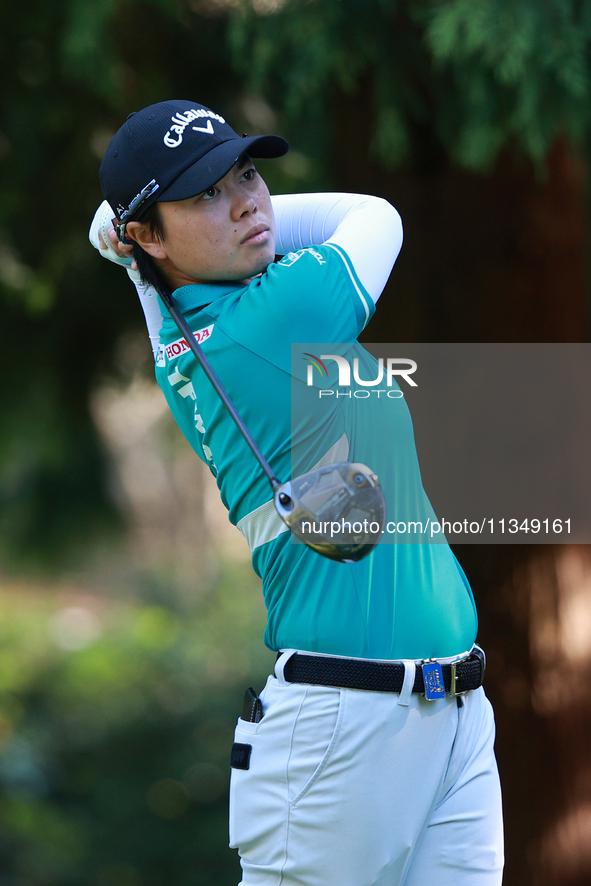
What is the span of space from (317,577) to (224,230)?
62cm

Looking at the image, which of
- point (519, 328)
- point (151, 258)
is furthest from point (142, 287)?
point (519, 328)

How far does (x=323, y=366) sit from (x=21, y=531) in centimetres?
284

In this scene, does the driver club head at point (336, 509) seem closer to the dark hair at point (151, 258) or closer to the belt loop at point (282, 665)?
the belt loop at point (282, 665)

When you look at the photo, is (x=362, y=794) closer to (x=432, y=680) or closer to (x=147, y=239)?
(x=432, y=680)

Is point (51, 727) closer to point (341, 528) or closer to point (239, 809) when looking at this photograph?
point (239, 809)

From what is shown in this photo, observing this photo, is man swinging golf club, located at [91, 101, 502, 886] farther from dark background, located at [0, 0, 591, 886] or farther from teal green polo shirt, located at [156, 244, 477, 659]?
dark background, located at [0, 0, 591, 886]

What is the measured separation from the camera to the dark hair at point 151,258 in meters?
1.62

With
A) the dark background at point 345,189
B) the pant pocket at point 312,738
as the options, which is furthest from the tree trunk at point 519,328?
the pant pocket at point 312,738

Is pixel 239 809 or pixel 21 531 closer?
pixel 239 809

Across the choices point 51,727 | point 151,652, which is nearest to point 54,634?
point 151,652

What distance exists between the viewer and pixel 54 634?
7215 millimetres

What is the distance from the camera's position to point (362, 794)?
152 cm

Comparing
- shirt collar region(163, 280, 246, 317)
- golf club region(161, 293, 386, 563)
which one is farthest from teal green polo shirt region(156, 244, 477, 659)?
golf club region(161, 293, 386, 563)

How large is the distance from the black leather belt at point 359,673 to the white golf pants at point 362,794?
0.01 metres
